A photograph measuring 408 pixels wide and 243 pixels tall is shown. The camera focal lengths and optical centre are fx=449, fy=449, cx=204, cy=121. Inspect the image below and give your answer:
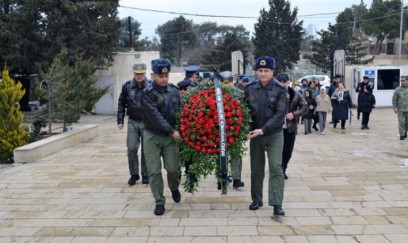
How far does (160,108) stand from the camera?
17.0 ft

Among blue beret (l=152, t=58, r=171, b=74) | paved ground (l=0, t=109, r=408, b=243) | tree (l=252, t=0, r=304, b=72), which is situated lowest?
paved ground (l=0, t=109, r=408, b=243)

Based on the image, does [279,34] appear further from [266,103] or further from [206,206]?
[266,103]

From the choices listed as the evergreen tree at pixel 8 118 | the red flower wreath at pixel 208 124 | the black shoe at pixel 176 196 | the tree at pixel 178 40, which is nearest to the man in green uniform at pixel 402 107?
the black shoe at pixel 176 196

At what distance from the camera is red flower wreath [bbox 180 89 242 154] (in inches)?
192

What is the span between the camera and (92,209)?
5.62 m

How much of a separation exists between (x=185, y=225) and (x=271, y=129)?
1411 millimetres

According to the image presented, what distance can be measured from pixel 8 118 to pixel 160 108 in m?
5.11

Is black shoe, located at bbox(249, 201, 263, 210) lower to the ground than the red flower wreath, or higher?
lower

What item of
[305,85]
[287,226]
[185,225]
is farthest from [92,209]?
[305,85]

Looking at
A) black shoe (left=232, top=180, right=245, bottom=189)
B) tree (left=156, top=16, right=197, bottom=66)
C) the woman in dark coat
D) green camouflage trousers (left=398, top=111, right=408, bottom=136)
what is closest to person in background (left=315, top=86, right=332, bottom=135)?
the woman in dark coat

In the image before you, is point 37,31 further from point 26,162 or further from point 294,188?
point 294,188

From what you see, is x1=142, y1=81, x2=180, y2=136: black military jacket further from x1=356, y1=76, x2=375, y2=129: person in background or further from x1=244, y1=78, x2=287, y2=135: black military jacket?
x1=356, y1=76, x2=375, y2=129: person in background

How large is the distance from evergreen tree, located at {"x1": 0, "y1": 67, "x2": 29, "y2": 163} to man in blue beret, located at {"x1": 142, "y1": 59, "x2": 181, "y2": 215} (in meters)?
4.89

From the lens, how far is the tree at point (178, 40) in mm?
56469
